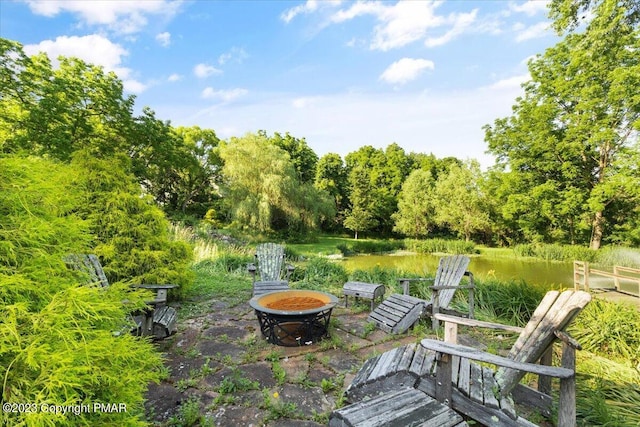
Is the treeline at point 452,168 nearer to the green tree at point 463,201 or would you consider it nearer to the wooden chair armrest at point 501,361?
the green tree at point 463,201

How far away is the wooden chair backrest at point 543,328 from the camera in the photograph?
1831 millimetres

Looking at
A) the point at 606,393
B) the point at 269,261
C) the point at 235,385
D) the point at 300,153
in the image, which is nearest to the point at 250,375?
the point at 235,385

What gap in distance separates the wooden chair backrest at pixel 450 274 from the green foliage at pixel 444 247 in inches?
493

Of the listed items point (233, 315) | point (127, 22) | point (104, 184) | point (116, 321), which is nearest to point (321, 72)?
point (127, 22)

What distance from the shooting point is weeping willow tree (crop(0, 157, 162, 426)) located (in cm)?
84

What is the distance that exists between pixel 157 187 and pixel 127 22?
502 inches

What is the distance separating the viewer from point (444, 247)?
16078mm

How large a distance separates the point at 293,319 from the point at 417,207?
18330mm

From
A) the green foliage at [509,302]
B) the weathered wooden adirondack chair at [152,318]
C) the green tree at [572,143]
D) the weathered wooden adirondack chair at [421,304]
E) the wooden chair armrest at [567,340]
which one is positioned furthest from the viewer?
the green tree at [572,143]

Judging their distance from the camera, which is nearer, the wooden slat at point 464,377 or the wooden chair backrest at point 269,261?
the wooden slat at point 464,377

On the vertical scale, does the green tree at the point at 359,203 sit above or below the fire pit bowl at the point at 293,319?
above

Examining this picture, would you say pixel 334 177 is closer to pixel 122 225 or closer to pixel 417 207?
pixel 417 207

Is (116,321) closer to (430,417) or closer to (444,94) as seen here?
(430,417)

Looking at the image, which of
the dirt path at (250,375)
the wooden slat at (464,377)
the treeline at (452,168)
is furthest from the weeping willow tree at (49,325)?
the treeline at (452,168)
